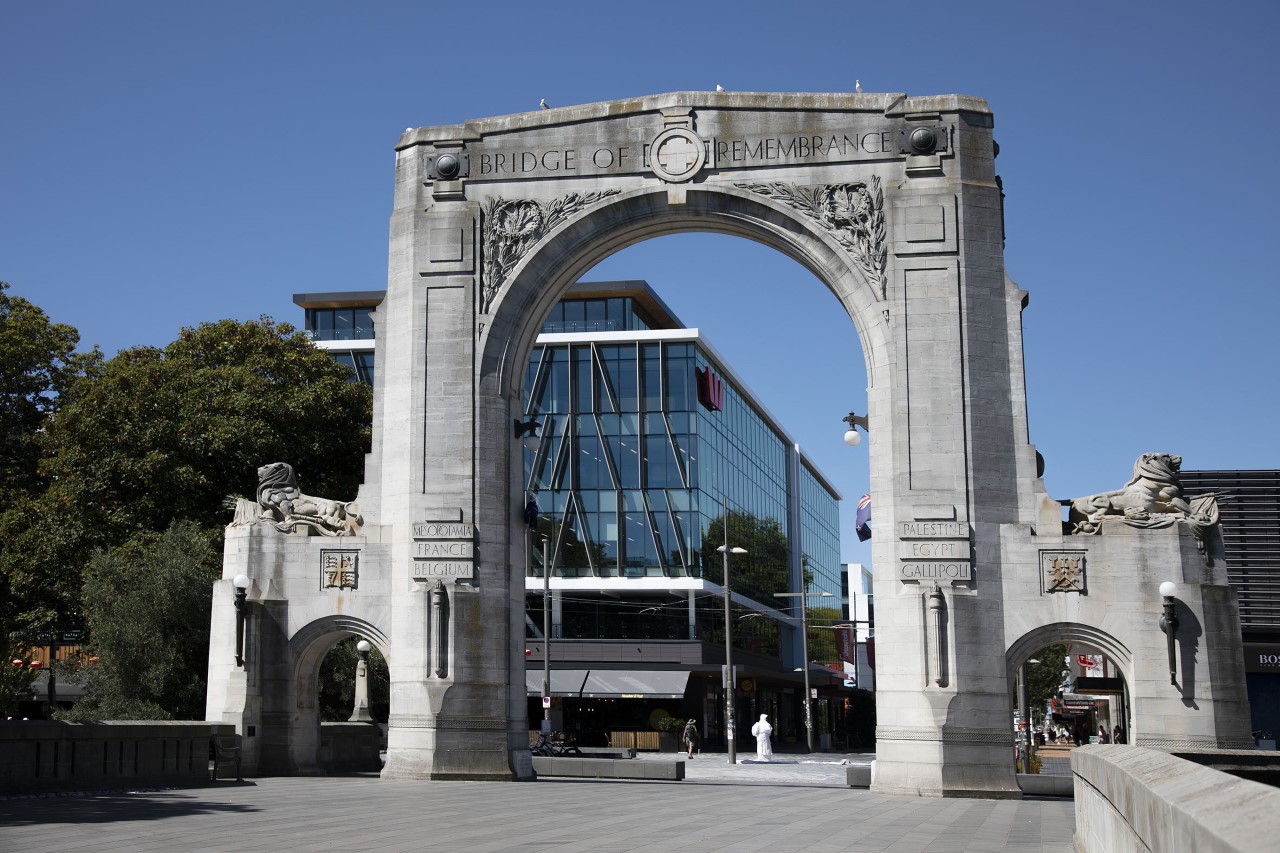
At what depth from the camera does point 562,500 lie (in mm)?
64375

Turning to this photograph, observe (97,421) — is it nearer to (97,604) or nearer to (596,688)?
(97,604)

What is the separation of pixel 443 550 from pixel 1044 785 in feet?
42.5

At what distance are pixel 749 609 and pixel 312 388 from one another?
3738cm

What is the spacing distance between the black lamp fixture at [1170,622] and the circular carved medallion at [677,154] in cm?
1286

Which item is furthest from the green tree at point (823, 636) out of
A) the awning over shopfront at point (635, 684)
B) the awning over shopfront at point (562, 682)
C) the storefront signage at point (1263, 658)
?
the storefront signage at point (1263, 658)

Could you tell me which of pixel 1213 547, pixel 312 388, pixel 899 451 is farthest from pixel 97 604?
pixel 1213 547

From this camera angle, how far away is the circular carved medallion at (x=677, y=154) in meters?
29.8

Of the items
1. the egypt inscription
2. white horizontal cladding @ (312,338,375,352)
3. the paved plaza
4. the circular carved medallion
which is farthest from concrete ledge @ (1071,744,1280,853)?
white horizontal cladding @ (312,338,375,352)

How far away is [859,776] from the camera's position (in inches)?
1129

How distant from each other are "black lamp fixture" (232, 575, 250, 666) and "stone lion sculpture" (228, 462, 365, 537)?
5.24 ft

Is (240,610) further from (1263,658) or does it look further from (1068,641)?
(1263,658)

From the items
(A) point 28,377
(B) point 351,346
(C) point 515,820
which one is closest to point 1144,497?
(C) point 515,820

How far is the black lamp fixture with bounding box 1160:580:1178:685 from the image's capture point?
2545 cm

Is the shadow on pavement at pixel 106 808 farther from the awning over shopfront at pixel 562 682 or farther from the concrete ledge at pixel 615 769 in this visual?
the awning over shopfront at pixel 562 682
